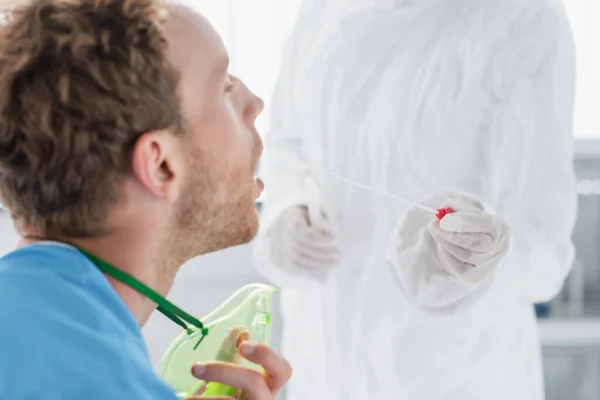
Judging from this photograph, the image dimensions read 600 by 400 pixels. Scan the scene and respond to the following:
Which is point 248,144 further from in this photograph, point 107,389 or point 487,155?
point 487,155

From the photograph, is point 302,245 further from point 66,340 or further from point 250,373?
point 66,340

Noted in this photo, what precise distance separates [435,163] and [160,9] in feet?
2.11

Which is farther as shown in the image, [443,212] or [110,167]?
[443,212]

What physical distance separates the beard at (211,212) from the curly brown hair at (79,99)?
0.08 meters

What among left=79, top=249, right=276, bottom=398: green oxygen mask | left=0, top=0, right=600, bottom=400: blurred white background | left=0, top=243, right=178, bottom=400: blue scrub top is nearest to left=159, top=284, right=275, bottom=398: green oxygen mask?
left=79, top=249, right=276, bottom=398: green oxygen mask

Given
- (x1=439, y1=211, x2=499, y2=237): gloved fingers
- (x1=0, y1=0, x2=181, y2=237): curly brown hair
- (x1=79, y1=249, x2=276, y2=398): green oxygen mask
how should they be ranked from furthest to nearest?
(x1=439, y1=211, x2=499, y2=237): gloved fingers < (x1=79, y1=249, x2=276, y2=398): green oxygen mask < (x1=0, y1=0, x2=181, y2=237): curly brown hair

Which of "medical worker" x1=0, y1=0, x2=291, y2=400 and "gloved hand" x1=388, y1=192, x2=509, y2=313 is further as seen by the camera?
"gloved hand" x1=388, y1=192, x2=509, y2=313

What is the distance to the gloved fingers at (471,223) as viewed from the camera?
3.88ft

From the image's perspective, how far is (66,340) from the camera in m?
0.69

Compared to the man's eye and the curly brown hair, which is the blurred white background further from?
the curly brown hair

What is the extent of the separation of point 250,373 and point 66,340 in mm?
223

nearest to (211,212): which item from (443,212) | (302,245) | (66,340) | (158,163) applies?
(158,163)

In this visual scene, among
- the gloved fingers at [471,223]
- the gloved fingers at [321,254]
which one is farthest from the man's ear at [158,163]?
the gloved fingers at [321,254]

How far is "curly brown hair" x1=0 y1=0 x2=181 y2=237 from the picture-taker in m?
0.79
